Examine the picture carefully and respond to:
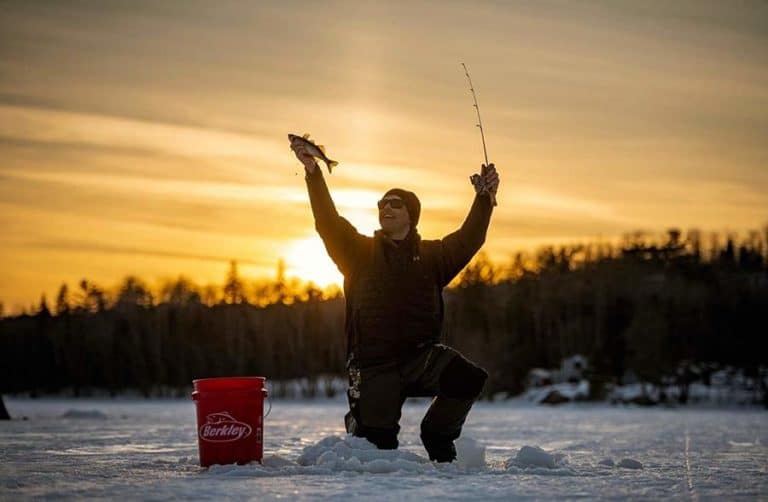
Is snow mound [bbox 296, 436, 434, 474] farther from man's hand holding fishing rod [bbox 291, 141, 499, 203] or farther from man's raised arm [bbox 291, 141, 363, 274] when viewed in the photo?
man's hand holding fishing rod [bbox 291, 141, 499, 203]

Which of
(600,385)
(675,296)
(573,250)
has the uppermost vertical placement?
(573,250)

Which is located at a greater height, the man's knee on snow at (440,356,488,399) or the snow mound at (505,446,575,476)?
the man's knee on snow at (440,356,488,399)

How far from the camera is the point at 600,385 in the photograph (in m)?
49.9

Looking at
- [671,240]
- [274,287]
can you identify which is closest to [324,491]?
[274,287]

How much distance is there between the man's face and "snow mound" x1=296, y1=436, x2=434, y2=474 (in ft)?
4.88

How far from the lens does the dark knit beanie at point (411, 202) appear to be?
661 centimetres

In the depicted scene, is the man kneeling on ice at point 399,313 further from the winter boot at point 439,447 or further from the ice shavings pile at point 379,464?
the ice shavings pile at point 379,464

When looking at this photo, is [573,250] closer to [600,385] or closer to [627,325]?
[627,325]

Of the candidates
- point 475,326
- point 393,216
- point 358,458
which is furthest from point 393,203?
point 475,326

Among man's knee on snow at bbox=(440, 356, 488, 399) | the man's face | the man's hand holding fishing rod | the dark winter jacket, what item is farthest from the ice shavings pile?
the man's hand holding fishing rod

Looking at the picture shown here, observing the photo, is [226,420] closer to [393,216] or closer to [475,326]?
[393,216]

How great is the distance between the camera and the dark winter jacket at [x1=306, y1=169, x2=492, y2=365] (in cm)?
627

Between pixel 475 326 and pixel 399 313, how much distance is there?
5869cm

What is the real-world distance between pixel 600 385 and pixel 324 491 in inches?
1870
